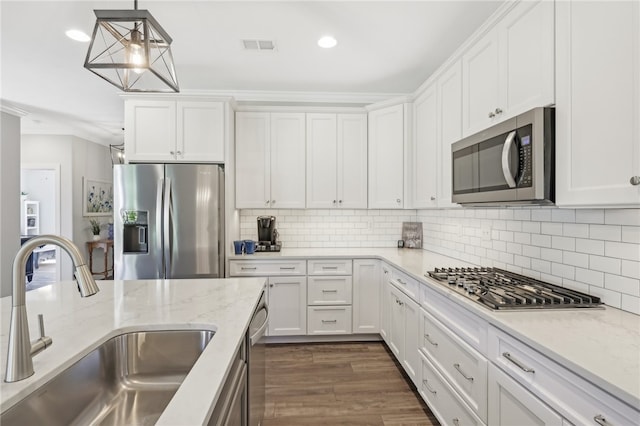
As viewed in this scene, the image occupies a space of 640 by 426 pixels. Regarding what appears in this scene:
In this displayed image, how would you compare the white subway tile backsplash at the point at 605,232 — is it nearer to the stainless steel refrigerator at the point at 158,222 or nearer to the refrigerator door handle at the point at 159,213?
the stainless steel refrigerator at the point at 158,222

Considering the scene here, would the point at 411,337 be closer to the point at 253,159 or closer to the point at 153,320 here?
the point at 153,320

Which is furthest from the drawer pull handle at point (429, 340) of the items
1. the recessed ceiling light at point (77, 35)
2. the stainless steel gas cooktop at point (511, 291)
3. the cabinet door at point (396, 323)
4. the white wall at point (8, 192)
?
the white wall at point (8, 192)

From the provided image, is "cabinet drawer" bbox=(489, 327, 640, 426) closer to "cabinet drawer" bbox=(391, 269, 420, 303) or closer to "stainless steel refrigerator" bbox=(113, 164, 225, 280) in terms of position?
"cabinet drawer" bbox=(391, 269, 420, 303)

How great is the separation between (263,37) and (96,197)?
217 inches

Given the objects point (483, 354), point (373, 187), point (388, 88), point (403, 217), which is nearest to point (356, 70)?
point (388, 88)

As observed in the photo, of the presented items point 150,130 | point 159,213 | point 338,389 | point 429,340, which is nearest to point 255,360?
point 429,340

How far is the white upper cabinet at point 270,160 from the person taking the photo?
366 centimetres

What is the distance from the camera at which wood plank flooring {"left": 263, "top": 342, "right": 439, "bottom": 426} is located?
2.24m

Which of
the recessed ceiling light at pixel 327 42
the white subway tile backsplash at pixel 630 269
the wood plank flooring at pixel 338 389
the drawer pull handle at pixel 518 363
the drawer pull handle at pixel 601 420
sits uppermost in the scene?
the recessed ceiling light at pixel 327 42

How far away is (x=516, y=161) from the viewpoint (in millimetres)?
1635

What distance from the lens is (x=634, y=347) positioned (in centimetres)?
110

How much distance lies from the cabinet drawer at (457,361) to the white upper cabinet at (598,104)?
0.84 m

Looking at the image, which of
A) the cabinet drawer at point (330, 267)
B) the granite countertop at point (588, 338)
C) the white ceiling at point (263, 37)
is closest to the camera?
the granite countertop at point (588, 338)

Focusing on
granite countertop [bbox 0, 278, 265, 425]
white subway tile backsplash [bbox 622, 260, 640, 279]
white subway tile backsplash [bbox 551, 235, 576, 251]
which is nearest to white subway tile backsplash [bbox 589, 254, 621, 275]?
white subway tile backsplash [bbox 622, 260, 640, 279]
